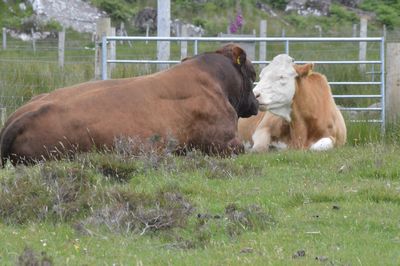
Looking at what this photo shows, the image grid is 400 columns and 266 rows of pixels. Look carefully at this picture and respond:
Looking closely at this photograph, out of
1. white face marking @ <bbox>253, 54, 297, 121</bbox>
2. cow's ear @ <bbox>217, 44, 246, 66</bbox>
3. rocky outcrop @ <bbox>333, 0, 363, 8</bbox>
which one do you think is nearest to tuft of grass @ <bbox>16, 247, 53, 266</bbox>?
cow's ear @ <bbox>217, 44, 246, 66</bbox>

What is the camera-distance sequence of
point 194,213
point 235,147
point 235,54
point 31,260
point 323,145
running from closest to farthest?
1. point 31,260
2. point 194,213
3. point 235,147
4. point 235,54
5. point 323,145

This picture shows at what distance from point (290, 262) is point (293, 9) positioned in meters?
37.2

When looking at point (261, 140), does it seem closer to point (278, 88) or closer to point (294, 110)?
point (294, 110)

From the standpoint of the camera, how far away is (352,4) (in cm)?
4316

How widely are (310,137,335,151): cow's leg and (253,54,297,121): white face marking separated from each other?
0.48 metres

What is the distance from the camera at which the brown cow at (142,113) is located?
360 inches

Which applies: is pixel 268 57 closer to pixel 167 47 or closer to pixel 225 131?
pixel 167 47

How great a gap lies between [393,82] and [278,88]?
2.95m

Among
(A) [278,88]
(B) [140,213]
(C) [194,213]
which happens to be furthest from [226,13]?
(B) [140,213]

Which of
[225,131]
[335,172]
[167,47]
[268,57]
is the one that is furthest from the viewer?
[268,57]

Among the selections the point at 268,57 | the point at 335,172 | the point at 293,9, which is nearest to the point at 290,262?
the point at 335,172

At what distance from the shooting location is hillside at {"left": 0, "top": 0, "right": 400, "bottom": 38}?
37.1m

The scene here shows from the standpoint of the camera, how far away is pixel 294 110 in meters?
11.4

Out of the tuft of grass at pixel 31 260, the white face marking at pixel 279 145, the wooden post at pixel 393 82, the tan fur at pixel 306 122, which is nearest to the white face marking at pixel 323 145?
the tan fur at pixel 306 122
